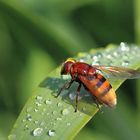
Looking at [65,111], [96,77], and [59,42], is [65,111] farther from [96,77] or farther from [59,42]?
[59,42]

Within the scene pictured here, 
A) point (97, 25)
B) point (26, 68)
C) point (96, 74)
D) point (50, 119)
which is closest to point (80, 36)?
point (97, 25)

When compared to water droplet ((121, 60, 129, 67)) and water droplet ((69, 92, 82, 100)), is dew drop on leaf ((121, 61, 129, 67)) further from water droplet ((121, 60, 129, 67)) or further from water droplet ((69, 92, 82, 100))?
water droplet ((69, 92, 82, 100))

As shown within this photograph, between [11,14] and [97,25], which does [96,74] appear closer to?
[11,14]

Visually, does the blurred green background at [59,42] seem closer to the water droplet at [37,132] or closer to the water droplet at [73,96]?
the water droplet at [73,96]

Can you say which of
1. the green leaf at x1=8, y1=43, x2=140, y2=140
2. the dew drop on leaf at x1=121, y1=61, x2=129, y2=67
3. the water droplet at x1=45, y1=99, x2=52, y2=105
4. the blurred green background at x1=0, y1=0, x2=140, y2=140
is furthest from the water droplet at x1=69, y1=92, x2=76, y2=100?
the blurred green background at x1=0, y1=0, x2=140, y2=140

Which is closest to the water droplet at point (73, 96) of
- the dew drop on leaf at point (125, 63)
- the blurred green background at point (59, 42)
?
the dew drop on leaf at point (125, 63)

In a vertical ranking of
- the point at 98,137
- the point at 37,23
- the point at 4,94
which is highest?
the point at 37,23
